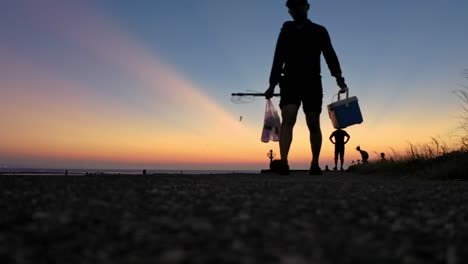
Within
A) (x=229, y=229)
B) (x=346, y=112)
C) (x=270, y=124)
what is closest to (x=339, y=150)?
(x=270, y=124)

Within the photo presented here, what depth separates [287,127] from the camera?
331 inches

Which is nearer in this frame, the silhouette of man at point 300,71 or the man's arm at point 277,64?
the silhouette of man at point 300,71

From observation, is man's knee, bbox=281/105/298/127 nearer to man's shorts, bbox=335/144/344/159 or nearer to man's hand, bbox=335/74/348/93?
man's hand, bbox=335/74/348/93

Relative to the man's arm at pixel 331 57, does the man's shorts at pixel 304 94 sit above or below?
below

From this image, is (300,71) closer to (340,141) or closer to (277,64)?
(277,64)

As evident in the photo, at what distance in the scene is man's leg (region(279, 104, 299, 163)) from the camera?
8375mm

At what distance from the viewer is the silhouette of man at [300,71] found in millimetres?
8492

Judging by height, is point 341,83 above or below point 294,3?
below

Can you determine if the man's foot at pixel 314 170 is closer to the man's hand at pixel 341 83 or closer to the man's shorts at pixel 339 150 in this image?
the man's hand at pixel 341 83

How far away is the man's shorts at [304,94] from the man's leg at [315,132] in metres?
0.10

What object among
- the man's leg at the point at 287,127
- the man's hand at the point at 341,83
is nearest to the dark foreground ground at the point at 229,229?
the man's leg at the point at 287,127

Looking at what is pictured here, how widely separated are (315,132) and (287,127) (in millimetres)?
608

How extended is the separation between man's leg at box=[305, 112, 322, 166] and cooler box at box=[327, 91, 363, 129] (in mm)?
1070

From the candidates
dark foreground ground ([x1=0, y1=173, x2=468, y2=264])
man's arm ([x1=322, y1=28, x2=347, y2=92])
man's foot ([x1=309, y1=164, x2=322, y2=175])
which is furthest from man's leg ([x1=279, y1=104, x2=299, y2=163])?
dark foreground ground ([x1=0, y1=173, x2=468, y2=264])
